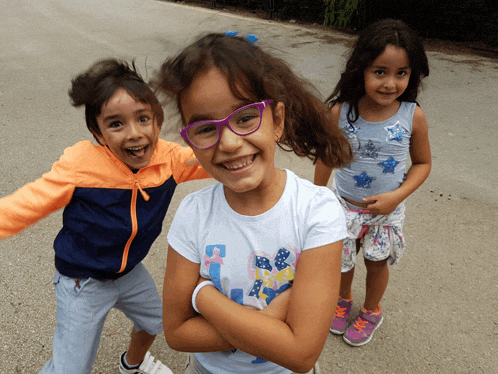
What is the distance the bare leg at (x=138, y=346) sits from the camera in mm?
2173

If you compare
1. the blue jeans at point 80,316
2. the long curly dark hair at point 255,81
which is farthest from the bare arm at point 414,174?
the blue jeans at point 80,316

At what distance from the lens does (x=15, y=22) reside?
1149cm

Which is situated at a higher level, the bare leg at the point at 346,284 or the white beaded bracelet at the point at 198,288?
the white beaded bracelet at the point at 198,288

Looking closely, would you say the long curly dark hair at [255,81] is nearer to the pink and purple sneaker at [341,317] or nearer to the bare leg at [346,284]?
the bare leg at [346,284]

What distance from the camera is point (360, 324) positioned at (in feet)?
8.16

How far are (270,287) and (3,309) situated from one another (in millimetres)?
2178

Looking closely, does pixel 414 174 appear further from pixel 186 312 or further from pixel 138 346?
pixel 138 346

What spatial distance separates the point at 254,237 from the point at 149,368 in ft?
4.52

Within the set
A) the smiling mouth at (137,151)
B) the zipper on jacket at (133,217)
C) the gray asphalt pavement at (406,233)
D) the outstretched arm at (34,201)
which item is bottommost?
the gray asphalt pavement at (406,233)

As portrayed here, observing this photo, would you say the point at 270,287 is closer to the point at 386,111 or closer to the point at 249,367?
the point at 249,367

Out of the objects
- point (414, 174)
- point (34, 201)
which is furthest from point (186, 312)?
point (414, 174)

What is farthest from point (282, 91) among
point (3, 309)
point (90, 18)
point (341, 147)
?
point (90, 18)

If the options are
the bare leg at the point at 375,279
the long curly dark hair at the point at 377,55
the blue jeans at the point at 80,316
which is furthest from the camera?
the bare leg at the point at 375,279

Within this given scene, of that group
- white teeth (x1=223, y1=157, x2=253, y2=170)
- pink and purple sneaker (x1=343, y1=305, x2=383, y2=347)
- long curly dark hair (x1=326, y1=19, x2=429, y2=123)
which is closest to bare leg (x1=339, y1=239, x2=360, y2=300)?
pink and purple sneaker (x1=343, y1=305, x2=383, y2=347)
